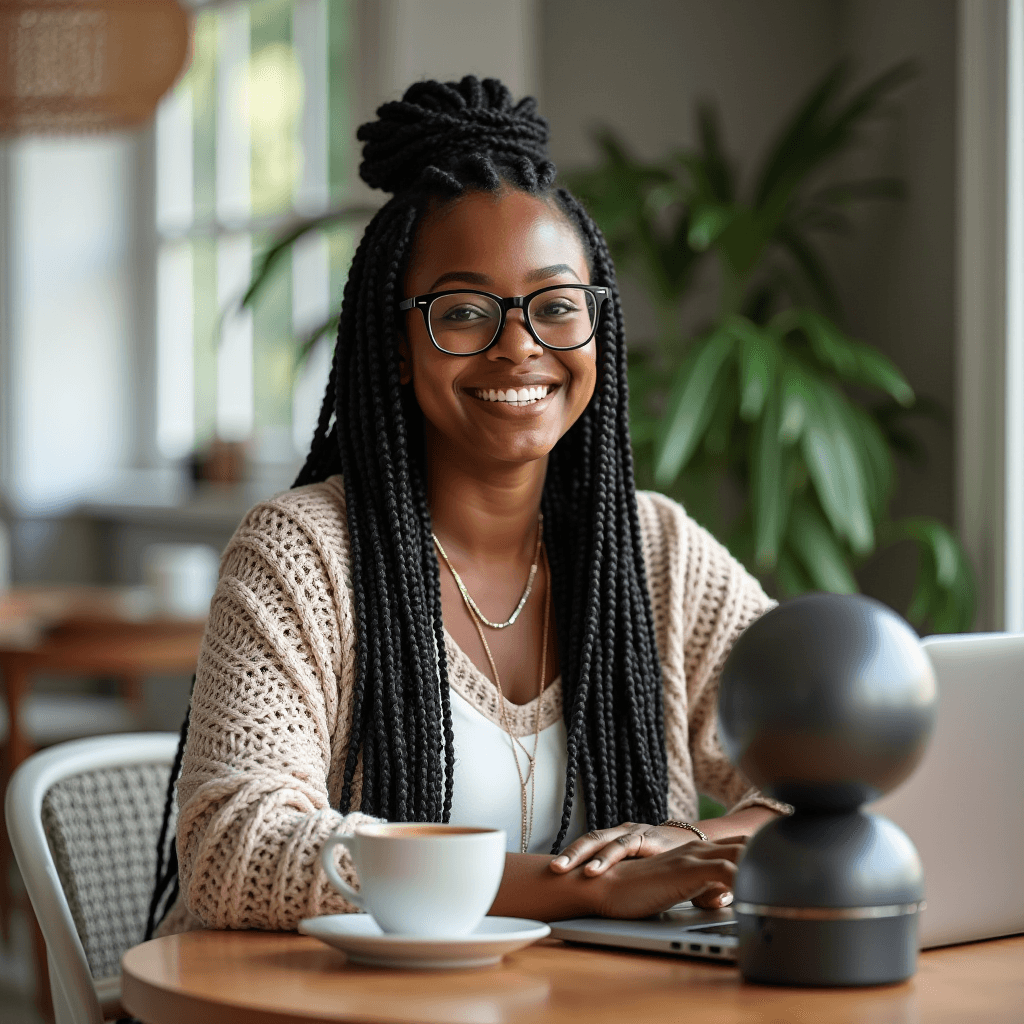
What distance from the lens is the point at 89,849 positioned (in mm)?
1668

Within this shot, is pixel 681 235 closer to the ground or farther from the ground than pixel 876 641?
farther from the ground

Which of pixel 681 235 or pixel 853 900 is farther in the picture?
pixel 681 235

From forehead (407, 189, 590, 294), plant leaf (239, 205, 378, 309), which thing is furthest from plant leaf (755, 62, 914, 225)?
forehead (407, 189, 590, 294)

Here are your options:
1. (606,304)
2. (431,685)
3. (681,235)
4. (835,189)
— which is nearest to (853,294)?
(835,189)

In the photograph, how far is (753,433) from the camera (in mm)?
2586

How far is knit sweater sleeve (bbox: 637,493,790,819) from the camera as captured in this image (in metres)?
1.58

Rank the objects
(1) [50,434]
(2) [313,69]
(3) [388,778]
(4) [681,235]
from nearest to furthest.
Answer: (3) [388,778], (4) [681,235], (2) [313,69], (1) [50,434]

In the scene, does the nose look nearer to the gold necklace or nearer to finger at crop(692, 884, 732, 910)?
the gold necklace

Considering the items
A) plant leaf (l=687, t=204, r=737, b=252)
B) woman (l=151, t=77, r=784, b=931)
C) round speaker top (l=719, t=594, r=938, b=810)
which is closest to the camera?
round speaker top (l=719, t=594, r=938, b=810)

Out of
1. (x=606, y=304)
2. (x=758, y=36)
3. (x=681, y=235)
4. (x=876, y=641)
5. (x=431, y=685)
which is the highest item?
(x=758, y=36)

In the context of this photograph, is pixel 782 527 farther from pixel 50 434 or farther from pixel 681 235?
pixel 50 434

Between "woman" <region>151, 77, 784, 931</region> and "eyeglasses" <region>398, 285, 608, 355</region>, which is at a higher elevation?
"eyeglasses" <region>398, 285, 608, 355</region>

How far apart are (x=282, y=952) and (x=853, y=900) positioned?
0.42m

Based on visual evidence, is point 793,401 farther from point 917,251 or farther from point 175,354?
point 175,354
